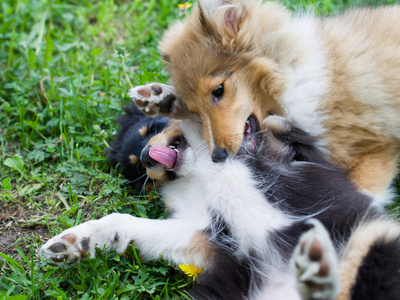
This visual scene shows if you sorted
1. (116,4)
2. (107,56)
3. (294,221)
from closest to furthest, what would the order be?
1. (294,221)
2. (107,56)
3. (116,4)

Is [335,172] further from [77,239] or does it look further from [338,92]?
[77,239]

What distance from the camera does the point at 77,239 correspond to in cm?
285

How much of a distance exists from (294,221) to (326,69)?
1291 millimetres

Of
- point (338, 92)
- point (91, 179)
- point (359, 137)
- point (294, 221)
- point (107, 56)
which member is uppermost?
point (338, 92)

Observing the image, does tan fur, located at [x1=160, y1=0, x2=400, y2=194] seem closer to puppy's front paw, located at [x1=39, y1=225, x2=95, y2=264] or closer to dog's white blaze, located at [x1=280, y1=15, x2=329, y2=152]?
dog's white blaze, located at [x1=280, y1=15, x2=329, y2=152]

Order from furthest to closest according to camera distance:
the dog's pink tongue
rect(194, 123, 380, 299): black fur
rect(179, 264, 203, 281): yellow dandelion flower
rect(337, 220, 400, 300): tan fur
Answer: the dog's pink tongue, rect(179, 264, 203, 281): yellow dandelion flower, rect(194, 123, 380, 299): black fur, rect(337, 220, 400, 300): tan fur

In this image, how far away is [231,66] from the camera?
332 cm

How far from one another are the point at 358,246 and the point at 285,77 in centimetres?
151

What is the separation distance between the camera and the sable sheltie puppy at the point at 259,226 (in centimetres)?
232

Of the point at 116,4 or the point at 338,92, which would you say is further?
the point at 116,4

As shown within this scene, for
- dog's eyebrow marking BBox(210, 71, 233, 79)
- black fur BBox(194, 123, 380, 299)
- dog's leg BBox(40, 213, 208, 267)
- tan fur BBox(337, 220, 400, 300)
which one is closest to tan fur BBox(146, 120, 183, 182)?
dog's leg BBox(40, 213, 208, 267)

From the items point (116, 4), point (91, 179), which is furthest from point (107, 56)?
point (91, 179)

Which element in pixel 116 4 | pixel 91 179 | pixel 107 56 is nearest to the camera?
pixel 91 179

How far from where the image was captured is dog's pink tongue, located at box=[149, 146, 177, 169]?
10.8 feet
